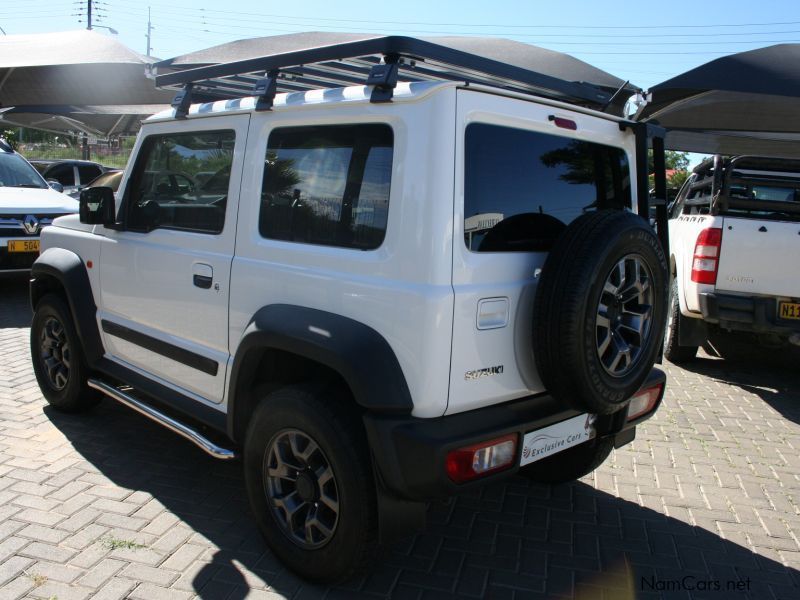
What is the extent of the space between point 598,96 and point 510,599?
2280 millimetres

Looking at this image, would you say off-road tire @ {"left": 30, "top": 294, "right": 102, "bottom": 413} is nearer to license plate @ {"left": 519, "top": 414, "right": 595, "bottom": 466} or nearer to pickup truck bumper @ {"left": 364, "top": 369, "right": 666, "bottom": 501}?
pickup truck bumper @ {"left": 364, "top": 369, "right": 666, "bottom": 501}

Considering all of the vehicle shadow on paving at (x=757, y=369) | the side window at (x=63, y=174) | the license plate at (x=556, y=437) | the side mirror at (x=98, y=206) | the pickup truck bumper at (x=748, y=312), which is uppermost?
the side window at (x=63, y=174)

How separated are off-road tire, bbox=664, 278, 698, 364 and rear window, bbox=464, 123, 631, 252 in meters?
3.54

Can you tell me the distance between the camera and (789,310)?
5.30 meters

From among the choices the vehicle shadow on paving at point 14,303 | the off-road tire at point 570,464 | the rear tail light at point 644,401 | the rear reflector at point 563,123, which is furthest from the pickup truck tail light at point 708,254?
the vehicle shadow on paving at point 14,303

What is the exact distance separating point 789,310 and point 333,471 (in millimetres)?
4449

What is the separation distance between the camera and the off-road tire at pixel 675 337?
6176mm

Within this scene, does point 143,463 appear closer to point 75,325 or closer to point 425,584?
point 75,325

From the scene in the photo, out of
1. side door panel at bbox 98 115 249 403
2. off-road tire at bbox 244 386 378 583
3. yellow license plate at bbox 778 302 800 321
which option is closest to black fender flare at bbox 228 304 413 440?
off-road tire at bbox 244 386 378 583

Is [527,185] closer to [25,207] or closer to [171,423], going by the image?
[171,423]

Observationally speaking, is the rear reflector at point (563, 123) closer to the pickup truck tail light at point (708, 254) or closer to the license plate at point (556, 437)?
the license plate at point (556, 437)

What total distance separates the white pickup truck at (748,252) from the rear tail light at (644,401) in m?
2.76

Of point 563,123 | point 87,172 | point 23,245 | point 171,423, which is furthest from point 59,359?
point 87,172

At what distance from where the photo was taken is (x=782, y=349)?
7.35 metres
